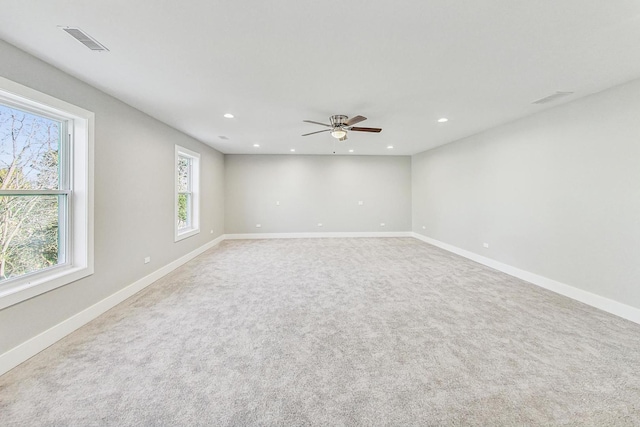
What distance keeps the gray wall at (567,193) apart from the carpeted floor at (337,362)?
0.55 meters

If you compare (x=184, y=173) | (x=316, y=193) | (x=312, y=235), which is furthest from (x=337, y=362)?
(x=316, y=193)

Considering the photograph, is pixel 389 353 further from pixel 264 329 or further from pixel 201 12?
pixel 201 12

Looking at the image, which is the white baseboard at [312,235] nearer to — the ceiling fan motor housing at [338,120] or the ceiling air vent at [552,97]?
the ceiling fan motor housing at [338,120]

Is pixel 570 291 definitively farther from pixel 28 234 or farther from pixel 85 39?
pixel 28 234

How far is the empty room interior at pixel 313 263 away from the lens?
1.69m

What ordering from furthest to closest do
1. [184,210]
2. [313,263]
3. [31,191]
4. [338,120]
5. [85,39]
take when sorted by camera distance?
[184,210], [313,263], [338,120], [31,191], [85,39]

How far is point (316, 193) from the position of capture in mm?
7988

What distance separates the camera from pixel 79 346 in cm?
229

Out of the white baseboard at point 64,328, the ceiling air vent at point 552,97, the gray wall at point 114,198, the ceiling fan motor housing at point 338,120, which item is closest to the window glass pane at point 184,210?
the gray wall at point 114,198

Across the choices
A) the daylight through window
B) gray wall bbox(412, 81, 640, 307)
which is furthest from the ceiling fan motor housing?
the daylight through window

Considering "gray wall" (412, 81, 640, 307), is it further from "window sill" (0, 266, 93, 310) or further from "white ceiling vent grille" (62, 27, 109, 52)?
"window sill" (0, 266, 93, 310)

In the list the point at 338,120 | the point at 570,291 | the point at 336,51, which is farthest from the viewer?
the point at 338,120

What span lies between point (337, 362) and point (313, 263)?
120 inches

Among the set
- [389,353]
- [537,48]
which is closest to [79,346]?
[389,353]
